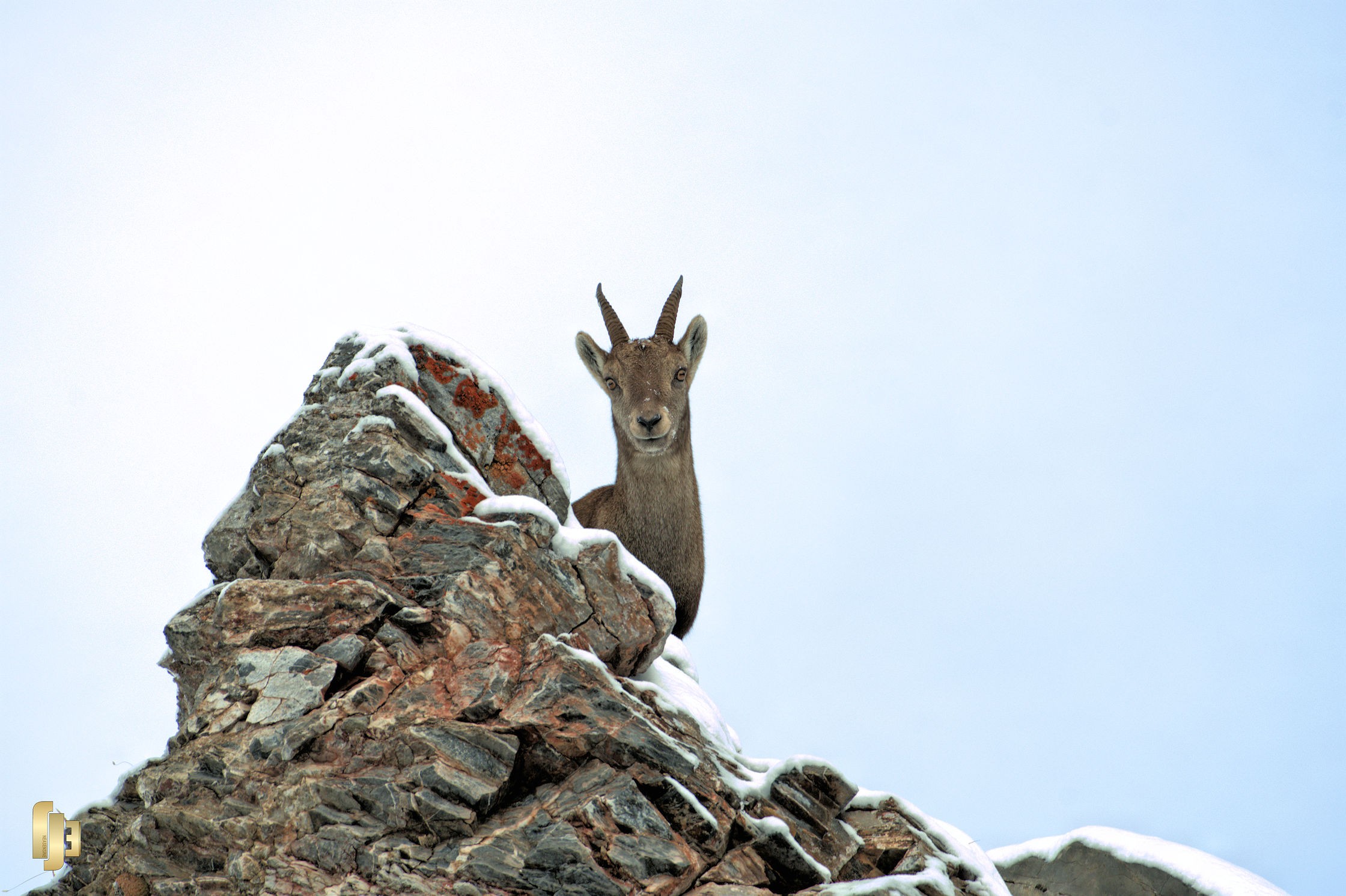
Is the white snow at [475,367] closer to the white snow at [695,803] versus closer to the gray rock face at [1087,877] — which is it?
the white snow at [695,803]

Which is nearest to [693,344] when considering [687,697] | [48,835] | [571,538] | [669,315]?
[669,315]

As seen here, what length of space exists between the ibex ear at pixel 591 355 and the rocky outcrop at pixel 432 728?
10.8ft

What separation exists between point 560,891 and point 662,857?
1.91ft

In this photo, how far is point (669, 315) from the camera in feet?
37.8

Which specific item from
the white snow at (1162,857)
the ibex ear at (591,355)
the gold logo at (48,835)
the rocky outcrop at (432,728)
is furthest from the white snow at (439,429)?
the white snow at (1162,857)

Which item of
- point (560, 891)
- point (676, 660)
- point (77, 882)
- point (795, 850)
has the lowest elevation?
point (77, 882)

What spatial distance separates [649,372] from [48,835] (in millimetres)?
6416

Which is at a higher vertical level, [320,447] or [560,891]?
[320,447]

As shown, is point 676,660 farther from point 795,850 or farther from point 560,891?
point 560,891

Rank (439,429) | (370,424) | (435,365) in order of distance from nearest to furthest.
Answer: (370,424) → (439,429) → (435,365)

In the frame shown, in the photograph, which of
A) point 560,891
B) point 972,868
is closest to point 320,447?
point 560,891

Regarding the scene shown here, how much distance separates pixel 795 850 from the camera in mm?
6184

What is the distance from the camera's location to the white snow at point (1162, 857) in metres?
8.26

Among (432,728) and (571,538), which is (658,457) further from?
(432,728)
